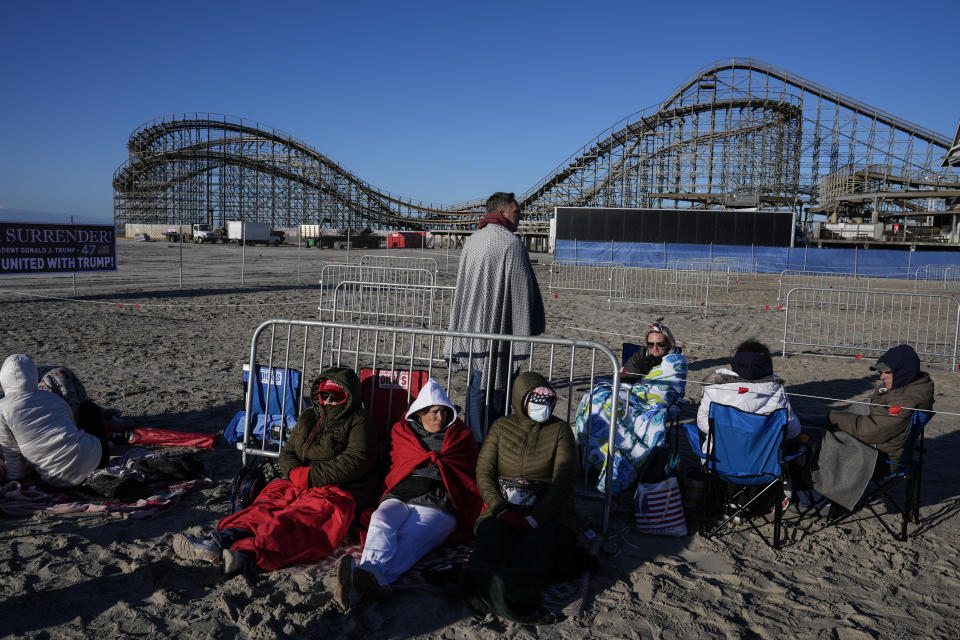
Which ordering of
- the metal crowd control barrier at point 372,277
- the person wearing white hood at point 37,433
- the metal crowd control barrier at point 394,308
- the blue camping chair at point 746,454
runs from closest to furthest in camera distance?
the blue camping chair at point 746,454
the person wearing white hood at point 37,433
the metal crowd control barrier at point 394,308
the metal crowd control barrier at point 372,277

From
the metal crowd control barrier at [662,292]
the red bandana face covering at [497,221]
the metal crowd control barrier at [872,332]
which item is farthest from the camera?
the metal crowd control barrier at [662,292]

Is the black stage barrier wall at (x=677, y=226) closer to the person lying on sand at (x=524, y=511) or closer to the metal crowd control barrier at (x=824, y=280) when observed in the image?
the metal crowd control barrier at (x=824, y=280)

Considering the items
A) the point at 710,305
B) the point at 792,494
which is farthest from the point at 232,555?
the point at 710,305

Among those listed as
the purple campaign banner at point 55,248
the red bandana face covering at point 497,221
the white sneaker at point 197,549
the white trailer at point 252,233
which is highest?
the white trailer at point 252,233

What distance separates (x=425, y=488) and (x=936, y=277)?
28371 mm

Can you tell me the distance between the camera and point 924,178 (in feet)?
114

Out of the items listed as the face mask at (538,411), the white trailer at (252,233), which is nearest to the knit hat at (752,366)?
the face mask at (538,411)

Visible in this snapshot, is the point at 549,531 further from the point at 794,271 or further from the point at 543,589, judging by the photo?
the point at 794,271

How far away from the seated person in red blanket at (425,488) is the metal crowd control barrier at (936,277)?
71.8 ft

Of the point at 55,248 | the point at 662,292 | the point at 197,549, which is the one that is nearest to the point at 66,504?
the point at 197,549

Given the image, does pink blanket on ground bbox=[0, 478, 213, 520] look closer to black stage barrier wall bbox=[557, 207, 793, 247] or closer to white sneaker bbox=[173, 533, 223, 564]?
white sneaker bbox=[173, 533, 223, 564]

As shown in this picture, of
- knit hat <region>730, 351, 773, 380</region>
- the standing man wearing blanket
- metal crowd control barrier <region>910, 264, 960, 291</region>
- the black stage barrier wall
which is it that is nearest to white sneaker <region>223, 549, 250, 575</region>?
the standing man wearing blanket

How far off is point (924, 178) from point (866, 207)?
3094 mm

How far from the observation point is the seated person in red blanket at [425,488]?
2986 millimetres
